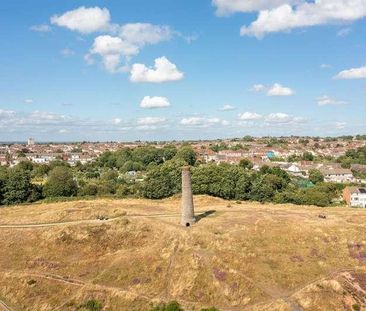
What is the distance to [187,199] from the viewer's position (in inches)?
2026

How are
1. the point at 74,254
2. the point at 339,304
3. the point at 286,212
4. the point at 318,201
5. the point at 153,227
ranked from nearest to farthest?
the point at 339,304
the point at 74,254
the point at 153,227
the point at 286,212
the point at 318,201

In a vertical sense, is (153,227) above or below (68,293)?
above

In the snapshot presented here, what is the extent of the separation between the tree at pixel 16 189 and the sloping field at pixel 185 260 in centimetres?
2745

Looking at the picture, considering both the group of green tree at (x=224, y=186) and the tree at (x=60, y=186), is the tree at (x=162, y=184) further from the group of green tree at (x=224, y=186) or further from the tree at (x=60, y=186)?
the tree at (x=60, y=186)

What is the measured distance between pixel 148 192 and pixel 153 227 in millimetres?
37737

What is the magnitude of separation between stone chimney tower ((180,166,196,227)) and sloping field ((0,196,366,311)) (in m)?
1.60

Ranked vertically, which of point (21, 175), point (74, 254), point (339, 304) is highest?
point (21, 175)

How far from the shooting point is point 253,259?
44.5 meters

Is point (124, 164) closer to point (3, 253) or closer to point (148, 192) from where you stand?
point (148, 192)

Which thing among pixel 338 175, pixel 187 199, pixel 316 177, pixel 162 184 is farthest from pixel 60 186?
pixel 338 175

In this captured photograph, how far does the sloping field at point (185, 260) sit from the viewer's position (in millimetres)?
38750

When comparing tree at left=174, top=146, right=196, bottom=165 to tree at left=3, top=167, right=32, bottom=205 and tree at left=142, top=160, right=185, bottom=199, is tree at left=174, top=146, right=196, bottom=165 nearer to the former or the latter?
tree at left=142, top=160, right=185, bottom=199

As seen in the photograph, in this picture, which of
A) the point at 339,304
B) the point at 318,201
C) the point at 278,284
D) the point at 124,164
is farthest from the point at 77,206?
the point at 124,164

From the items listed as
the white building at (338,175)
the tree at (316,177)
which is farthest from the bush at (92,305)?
the white building at (338,175)
